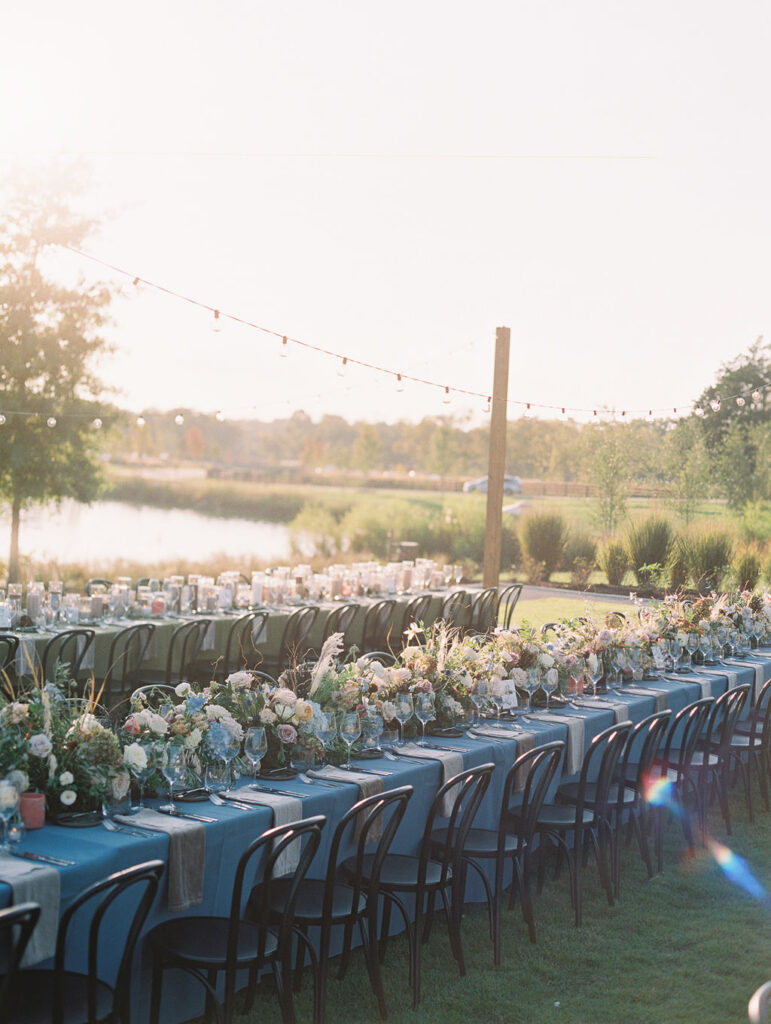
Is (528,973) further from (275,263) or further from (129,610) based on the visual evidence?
(275,263)

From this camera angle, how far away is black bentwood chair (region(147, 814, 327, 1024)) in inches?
141

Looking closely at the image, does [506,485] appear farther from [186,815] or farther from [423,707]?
[186,815]

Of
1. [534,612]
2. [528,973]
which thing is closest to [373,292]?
[534,612]

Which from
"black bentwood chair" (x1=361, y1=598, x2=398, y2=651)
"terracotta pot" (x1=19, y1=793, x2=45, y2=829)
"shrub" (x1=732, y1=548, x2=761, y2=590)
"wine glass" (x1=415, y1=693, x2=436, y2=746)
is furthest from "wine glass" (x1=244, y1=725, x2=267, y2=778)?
"shrub" (x1=732, y1=548, x2=761, y2=590)

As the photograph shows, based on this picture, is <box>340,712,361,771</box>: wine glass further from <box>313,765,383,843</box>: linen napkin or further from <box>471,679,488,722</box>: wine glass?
<box>471,679,488,722</box>: wine glass

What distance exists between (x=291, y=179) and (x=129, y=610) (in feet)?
37.6

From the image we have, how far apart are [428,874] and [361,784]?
434 mm

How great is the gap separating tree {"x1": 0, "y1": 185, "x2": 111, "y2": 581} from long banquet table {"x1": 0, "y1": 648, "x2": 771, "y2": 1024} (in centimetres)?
1282

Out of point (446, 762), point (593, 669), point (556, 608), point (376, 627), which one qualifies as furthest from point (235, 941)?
point (556, 608)

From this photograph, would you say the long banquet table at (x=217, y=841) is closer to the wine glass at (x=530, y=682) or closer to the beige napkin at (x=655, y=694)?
the wine glass at (x=530, y=682)

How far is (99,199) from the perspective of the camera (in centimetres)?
1864

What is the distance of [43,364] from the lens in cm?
1767

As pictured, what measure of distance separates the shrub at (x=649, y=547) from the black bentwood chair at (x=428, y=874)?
1274 centimetres

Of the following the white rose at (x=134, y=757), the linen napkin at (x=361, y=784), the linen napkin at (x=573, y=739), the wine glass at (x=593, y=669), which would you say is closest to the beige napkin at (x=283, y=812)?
the linen napkin at (x=361, y=784)
